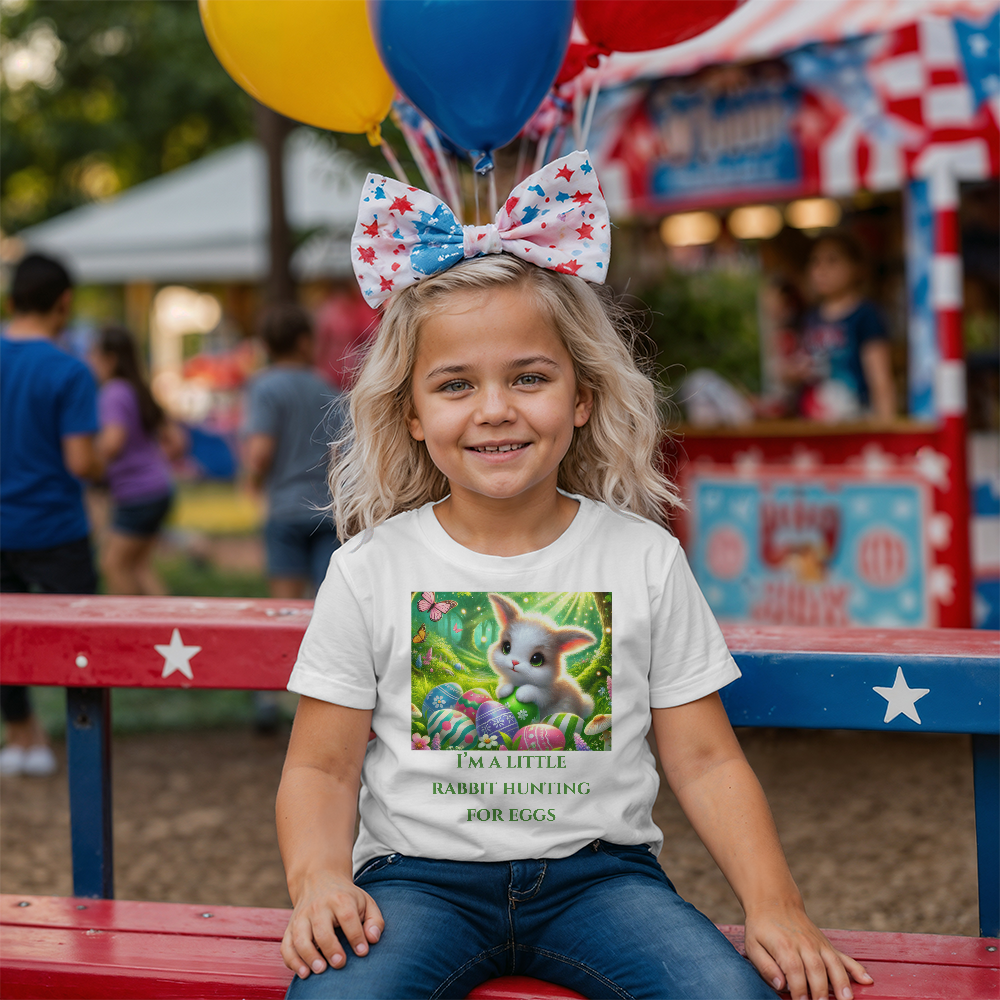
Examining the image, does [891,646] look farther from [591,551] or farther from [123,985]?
[123,985]

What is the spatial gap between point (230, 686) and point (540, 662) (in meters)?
0.65

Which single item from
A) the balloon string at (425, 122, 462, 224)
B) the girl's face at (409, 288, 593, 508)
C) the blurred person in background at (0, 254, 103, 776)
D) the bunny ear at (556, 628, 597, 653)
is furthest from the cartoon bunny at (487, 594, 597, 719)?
the blurred person in background at (0, 254, 103, 776)

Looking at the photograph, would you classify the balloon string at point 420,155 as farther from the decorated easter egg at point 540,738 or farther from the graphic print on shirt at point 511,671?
the decorated easter egg at point 540,738

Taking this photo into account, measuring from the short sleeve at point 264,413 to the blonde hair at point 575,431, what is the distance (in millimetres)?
2790

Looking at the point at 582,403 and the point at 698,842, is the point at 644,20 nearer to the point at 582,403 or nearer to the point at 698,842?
the point at 582,403

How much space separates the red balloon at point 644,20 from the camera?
2.66 metres

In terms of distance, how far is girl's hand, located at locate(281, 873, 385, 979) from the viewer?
5.56ft

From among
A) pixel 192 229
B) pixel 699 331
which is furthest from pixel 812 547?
pixel 192 229

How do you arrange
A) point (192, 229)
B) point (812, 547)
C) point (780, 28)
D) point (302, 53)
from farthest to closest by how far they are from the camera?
point (192, 229) → point (812, 547) → point (780, 28) → point (302, 53)

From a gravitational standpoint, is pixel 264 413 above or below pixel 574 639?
above

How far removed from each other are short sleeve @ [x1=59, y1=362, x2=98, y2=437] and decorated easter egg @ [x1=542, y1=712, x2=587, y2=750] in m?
2.92

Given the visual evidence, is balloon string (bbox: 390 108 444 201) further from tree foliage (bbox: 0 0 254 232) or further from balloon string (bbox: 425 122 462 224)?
tree foliage (bbox: 0 0 254 232)

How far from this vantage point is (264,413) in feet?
16.2

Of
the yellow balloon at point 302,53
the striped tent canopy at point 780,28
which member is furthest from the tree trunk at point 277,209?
the yellow balloon at point 302,53
